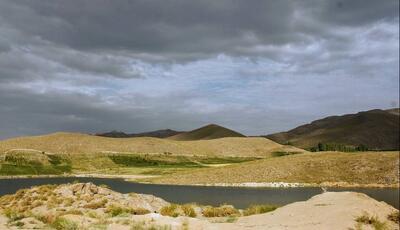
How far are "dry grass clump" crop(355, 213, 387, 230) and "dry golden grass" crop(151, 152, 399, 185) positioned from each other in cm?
6425

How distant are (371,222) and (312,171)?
237ft

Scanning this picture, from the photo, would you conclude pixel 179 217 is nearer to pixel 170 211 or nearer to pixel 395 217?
pixel 170 211

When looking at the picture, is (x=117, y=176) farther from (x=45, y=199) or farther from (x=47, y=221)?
(x=47, y=221)

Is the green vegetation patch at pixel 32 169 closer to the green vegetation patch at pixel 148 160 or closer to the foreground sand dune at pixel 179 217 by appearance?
the green vegetation patch at pixel 148 160

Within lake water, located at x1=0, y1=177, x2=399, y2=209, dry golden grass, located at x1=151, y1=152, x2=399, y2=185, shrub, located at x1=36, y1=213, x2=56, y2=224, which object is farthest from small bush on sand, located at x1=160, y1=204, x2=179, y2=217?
dry golden grass, located at x1=151, y1=152, x2=399, y2=185

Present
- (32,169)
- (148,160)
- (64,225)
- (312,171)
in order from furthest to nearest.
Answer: (148,160) → (32,169) → (312,171) → (64,225)

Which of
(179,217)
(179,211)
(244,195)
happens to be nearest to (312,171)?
(244,195)

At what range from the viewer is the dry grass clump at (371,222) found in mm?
26578

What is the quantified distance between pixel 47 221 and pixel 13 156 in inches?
5246

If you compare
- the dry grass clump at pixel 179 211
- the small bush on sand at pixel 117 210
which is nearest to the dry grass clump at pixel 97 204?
the small bush on sand at pixel 117 210

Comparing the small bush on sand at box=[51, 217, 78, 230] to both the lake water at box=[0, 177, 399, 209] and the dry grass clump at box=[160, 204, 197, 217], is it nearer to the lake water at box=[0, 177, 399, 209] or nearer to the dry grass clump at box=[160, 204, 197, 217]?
the dry grass clump at box=[160, 204, 197, 217]

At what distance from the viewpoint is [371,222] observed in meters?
27.5

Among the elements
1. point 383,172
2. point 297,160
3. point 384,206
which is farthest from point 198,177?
point 384,206

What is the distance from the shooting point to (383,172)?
3629 inches
